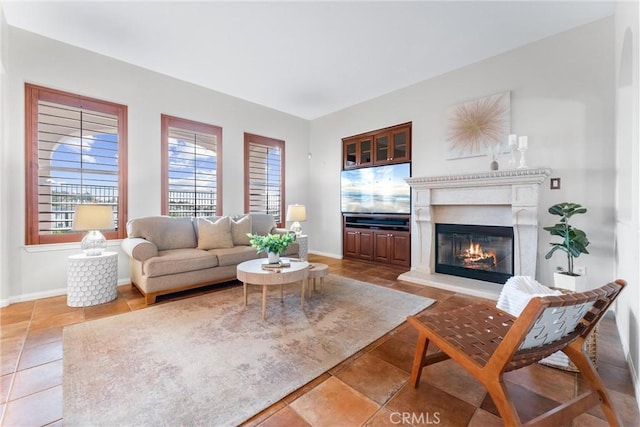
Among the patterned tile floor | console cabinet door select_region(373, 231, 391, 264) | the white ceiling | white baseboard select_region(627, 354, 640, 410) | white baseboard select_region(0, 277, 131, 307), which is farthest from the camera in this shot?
console cabinet door select_region(373, 231, 391, 264)

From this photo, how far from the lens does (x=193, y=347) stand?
2.04 metres

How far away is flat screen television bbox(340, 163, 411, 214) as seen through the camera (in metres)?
4.64

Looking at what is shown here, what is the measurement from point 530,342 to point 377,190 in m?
3.96

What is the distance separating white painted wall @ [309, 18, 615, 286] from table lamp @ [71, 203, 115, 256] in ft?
14.8

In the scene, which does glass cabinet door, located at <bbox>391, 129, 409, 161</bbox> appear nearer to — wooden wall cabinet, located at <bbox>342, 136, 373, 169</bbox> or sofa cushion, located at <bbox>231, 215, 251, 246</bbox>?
wooden wall cabinet, located at <bbox>342, 136, 373, 169</bbox>

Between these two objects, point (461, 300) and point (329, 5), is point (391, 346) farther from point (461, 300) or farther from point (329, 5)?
point (329, 5)

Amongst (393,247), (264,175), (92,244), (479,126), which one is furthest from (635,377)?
(264,175)

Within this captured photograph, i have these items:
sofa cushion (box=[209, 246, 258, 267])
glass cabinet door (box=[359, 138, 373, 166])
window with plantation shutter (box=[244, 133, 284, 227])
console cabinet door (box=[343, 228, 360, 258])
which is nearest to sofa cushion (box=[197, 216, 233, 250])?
sofa cushion (box=[209, 246, 258, 267])

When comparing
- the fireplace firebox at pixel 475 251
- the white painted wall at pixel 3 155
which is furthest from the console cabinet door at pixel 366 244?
the white painted wall at pixel 3 155

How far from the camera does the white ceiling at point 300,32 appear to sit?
271cm

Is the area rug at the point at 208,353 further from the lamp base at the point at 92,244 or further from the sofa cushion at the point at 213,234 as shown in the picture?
the lamp base at the point at 92,244

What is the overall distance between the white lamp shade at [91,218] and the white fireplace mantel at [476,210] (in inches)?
155

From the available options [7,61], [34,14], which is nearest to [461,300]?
[34,14]

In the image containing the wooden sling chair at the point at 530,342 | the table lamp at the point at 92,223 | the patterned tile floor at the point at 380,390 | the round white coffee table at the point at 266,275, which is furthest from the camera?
the table lamp at the point at 92,223
